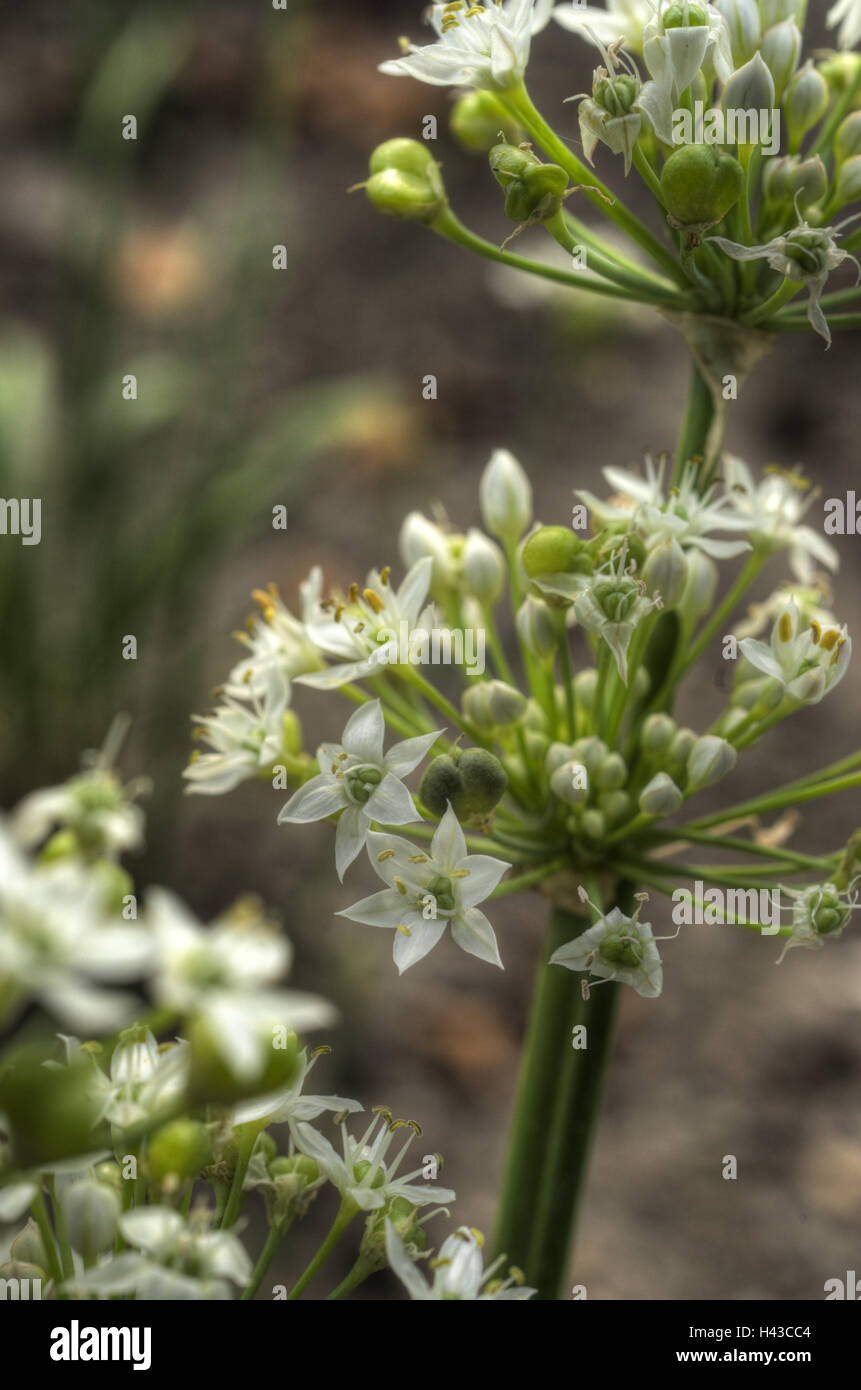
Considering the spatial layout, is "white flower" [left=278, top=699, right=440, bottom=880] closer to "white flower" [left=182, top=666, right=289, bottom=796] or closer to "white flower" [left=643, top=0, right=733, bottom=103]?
"white flower" [left=182, top=666, right=289, bottom=796]

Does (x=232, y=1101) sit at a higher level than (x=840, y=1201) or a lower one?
higher

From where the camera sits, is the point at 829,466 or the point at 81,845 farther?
the point at 829,466

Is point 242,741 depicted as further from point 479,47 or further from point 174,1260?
point 479,47

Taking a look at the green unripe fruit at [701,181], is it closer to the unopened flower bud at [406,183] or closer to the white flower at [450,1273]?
the unopened flower bud at [406,183]

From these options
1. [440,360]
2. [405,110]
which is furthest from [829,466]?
[405,110]
